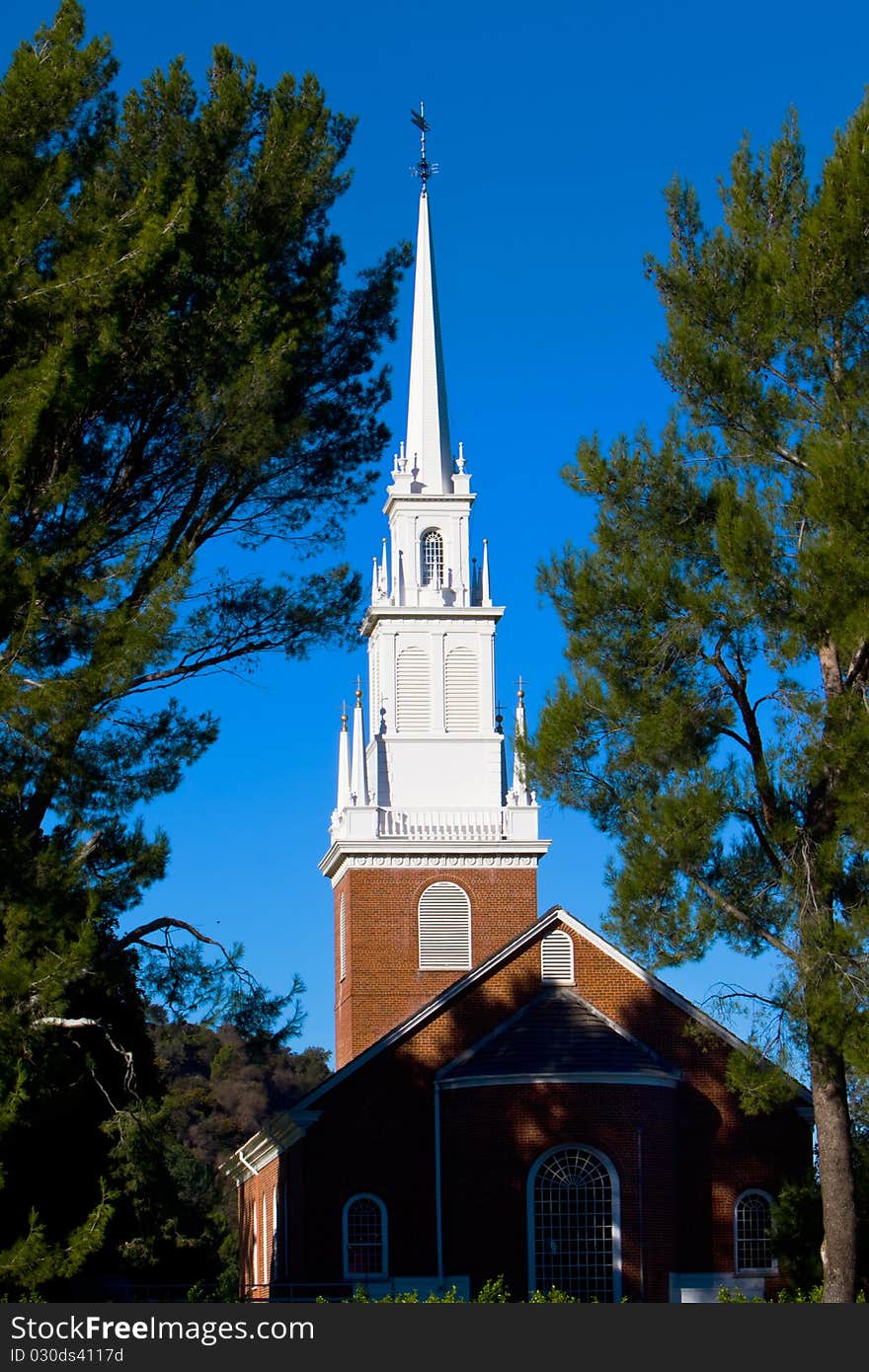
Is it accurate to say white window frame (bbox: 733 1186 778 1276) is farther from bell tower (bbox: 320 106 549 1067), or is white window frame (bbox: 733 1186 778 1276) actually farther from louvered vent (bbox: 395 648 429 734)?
louvered vent (bbox: 395 648 429 734)

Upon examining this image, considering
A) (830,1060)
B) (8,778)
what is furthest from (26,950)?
(830,1060)

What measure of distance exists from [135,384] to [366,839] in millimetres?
20187

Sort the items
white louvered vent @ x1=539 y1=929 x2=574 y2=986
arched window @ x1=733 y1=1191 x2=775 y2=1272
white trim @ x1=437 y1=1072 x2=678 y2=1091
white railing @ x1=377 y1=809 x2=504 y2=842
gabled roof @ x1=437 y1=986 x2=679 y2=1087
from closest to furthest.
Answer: white trim @ x1=437 y1=1072 x2=678 y2=1091
gabled roof @ x1=437 y1=986 x2=679 y2=1087
arched window @ x1=733 y1=1191 x2=775 y2=1272
white louvered vent @ x1=539 y1=929 x2=574 y2=986
white railing @ x1=377 y1=809 x2=504 y2=842

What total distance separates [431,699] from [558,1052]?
36.5 ft

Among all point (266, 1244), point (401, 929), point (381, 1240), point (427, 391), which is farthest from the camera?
point (427, 391)

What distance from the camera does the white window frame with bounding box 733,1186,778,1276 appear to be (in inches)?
1369

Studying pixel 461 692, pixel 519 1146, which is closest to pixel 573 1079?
pixel 519 1146

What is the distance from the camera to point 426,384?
152 feet

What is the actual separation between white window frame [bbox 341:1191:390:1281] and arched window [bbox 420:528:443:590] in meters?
15.0

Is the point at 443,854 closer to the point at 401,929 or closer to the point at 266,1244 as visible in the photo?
the point at 401,929

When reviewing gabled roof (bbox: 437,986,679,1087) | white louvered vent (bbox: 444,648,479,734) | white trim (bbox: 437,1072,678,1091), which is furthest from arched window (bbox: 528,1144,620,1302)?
white louvered vent (bbox: 444,648,479,734)

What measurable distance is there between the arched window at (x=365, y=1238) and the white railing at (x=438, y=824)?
9556mm

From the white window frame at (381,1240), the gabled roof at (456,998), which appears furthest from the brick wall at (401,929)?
the white window frame at (381,1240)

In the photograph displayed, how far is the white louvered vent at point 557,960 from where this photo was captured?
36.7 meters
